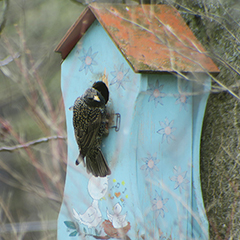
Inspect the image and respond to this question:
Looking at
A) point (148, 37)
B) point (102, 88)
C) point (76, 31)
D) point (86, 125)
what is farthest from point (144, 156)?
point (76, 31)

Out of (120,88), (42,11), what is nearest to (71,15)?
(42,11)

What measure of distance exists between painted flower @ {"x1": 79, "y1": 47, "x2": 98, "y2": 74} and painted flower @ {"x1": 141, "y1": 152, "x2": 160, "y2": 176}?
664 millimetres

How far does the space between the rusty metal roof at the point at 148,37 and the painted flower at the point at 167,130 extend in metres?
0.33

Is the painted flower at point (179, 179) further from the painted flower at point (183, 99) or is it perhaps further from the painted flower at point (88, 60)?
the painted flower at point (88, 60)

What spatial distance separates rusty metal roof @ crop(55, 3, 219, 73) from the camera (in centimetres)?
182

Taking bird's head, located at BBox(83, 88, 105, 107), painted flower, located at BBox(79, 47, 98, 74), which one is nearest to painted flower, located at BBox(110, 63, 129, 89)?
bird's head, located at BBox(83, 88, 105, 107)

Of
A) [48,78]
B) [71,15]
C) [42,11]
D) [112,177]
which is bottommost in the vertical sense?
[112,177]

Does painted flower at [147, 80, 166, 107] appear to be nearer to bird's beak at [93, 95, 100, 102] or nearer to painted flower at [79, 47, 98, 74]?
Result: bird's beak at [93, 95, 100, 102]

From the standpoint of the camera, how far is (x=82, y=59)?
228cm

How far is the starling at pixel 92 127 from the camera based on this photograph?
2.02m

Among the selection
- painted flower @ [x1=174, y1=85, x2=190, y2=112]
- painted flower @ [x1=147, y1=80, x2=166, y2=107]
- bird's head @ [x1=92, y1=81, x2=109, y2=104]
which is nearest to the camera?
painted flower @ [x1=147, y1=80, x2=166, y2=107]

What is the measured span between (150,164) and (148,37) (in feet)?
2.33

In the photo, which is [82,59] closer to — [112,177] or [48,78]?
[112,177]

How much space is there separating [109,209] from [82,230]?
300 mm
